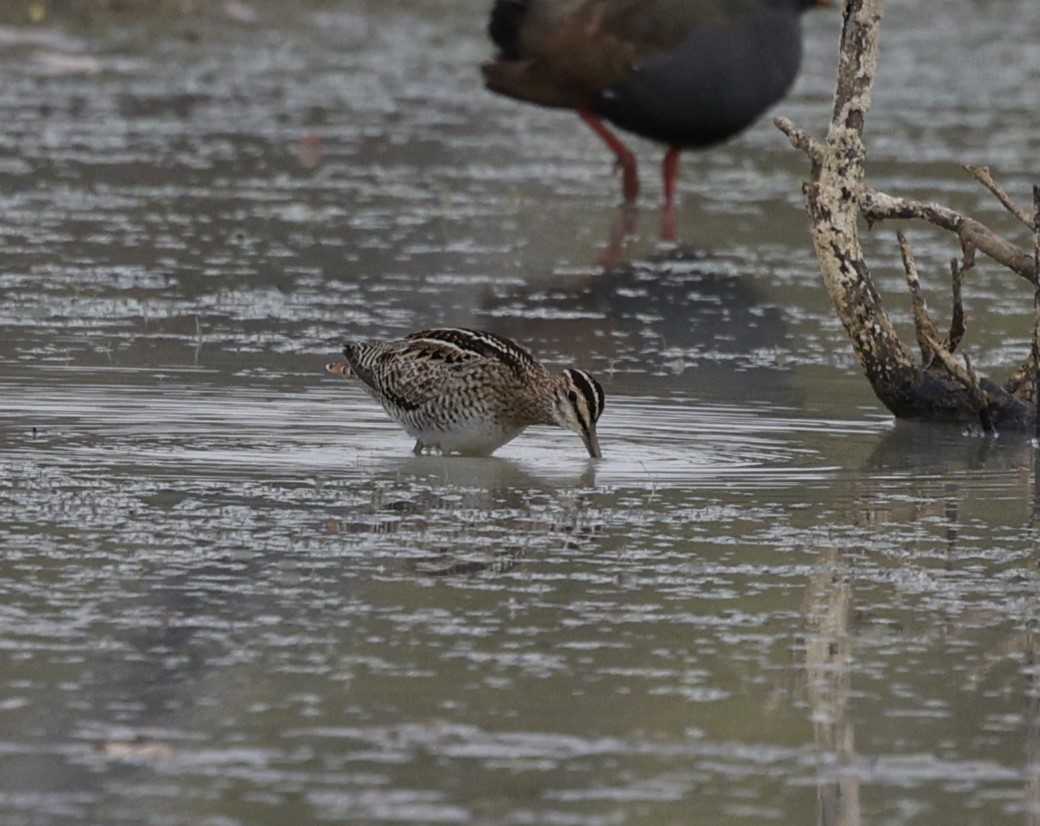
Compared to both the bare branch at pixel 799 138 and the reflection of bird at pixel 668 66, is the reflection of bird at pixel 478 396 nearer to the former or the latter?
the bare branch at pixel 799 138

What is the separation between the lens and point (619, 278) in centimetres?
1359

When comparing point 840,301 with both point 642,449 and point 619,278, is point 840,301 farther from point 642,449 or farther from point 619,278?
point 619,278

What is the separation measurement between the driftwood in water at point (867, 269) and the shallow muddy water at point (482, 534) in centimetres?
23

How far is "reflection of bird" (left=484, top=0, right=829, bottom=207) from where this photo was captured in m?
16.2

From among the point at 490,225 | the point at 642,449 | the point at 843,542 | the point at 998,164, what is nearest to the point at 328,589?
the point at 843,542

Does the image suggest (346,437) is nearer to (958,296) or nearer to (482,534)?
(482,534)

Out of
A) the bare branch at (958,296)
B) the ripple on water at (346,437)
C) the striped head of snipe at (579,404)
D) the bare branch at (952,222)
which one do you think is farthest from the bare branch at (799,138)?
the striped head of snipe at (579,404)

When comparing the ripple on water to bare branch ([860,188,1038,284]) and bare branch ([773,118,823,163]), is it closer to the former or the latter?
bare branch ([860,188,1038,284])

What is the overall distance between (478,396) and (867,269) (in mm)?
1841

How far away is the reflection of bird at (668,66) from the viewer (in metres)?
16.2

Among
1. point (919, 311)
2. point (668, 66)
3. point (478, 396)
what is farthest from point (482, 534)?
point (668, 66)

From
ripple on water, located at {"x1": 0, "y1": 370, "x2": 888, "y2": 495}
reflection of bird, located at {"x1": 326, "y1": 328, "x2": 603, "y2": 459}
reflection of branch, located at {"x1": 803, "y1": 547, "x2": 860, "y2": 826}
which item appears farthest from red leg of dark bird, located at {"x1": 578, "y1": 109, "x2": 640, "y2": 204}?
reflection of branch, located at {"x1": 803, "y1": 547, "x2": 860, "y2": 826}

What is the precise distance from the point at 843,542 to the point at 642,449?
1642 millimetres

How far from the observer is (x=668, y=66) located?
53.3 feet
